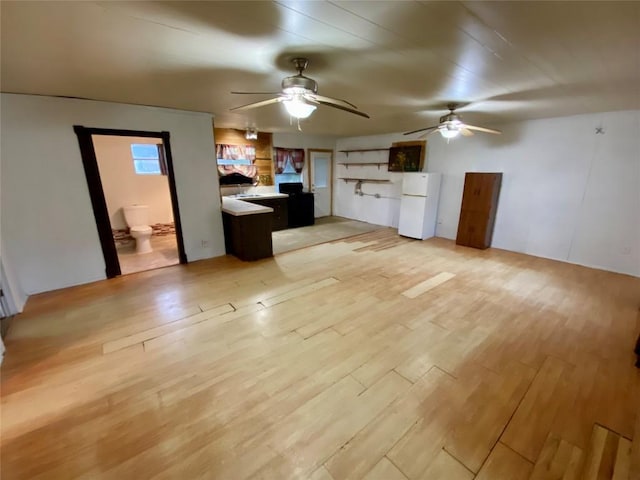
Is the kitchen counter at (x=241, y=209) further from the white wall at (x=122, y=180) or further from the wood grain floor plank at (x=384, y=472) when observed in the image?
the wood grain floor plank at (x=384, y=472)

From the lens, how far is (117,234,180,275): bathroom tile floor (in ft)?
13.3

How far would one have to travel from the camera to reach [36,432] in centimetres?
154

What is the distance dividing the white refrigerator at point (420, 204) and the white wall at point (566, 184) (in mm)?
414

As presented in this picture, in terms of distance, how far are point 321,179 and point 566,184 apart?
5210mm

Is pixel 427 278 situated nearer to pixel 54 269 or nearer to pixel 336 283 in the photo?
pixel 336 283

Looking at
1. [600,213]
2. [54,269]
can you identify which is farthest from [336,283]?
[600,213]

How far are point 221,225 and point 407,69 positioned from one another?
348cm

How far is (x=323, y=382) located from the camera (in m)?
1.89

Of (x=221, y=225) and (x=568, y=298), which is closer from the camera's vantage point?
(x=568, y=298)

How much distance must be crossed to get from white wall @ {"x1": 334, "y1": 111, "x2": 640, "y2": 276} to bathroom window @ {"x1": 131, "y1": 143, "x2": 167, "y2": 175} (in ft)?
19.4

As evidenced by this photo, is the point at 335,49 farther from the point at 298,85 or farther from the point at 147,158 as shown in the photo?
the point at 147,158

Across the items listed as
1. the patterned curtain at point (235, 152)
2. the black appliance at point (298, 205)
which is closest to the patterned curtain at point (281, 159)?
the black appliance at point (298, 205)

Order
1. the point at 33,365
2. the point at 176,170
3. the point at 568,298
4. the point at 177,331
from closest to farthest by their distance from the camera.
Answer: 1. the point at 33,365
2. the point at 177,331
3. the point at 568,298
4. the point at 176,170

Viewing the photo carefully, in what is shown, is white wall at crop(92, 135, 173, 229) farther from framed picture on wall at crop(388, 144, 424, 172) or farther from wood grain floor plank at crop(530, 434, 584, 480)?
wood grain floor plank at crop(530, 434, 584, 480)
